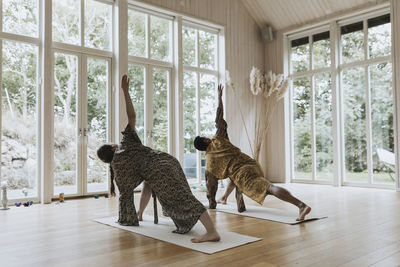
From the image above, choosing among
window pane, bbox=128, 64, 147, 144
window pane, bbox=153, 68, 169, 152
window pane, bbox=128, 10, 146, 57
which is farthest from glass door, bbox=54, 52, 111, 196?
window pane, bbox=153, 68, 169, 152

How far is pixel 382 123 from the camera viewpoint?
20.9 feet

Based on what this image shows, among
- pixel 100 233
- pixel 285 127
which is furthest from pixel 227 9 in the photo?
pixel 100 233

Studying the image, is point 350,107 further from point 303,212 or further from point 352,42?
point 303,212

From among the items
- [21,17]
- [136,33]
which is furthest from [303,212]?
[21,17]

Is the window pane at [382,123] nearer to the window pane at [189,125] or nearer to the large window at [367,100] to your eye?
the large window at [367,100]

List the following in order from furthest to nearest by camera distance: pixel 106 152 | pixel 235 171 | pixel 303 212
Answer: pixel 235 171
pixel 303 212
pixel 106 152

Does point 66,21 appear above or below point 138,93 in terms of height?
above

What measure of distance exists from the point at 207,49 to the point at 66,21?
9.19 feet

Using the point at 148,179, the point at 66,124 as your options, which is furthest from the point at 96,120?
the point at 148,179

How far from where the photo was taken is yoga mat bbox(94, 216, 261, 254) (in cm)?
266

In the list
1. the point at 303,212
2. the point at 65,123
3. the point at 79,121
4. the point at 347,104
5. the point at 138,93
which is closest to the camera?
the point at 303,212

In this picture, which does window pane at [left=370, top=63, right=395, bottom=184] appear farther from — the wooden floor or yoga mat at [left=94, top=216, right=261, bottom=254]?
yoga mat at [left=94, top=216, right=261, bottom=254]

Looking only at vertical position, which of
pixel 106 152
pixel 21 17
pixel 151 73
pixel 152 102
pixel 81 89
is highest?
pixel 21 17

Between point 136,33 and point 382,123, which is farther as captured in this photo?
point 382,123
